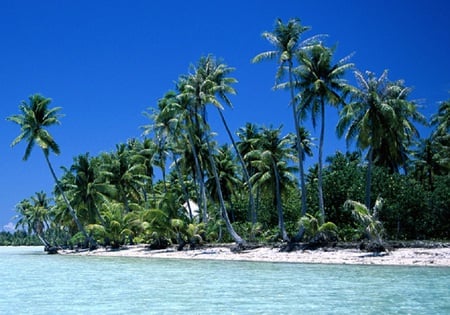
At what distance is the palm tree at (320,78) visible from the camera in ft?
105

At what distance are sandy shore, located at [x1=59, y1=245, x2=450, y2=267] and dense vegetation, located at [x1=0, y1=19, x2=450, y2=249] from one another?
1474 millimetres

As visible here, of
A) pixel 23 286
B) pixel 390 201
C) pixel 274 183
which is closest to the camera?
pixel 23 286

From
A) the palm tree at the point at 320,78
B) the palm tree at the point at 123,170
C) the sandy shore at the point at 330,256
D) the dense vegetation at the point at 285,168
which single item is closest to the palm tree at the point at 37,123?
the dense vegetation at the point at 285,168

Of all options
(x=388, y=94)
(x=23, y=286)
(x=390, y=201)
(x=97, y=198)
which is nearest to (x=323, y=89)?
(x=388, y=94)

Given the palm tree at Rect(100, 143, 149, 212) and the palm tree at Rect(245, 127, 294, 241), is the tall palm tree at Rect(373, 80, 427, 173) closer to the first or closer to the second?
the palm tree at Rect(245, 127, 294, 241)

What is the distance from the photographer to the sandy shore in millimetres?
22859

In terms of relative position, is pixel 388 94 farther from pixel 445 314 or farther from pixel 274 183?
pixel 445 314

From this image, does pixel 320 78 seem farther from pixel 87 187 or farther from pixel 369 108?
pixel 87 187

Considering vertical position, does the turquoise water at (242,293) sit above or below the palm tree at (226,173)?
below

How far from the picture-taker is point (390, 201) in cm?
3281

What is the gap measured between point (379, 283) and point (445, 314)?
5.65 m

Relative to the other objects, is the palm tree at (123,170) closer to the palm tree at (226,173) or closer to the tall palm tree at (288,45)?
the palm tree at (226,173)

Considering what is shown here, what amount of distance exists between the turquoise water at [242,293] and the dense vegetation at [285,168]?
8705 mm

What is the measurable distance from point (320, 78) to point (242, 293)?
2207 centimetres
